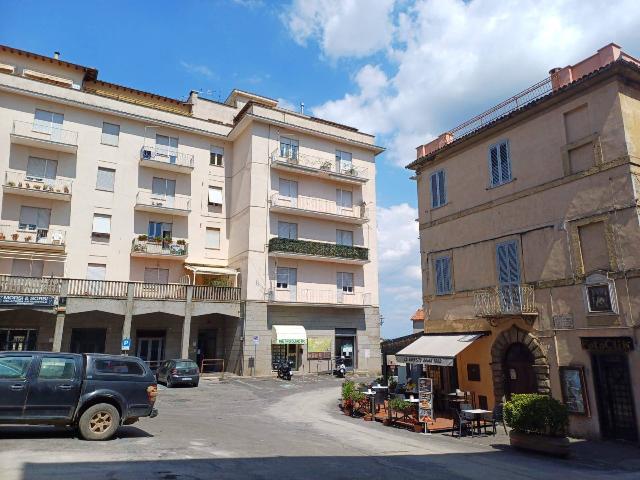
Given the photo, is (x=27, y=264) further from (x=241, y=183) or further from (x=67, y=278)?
(x=241, y=183)

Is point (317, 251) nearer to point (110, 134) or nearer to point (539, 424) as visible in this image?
point (110, 134)

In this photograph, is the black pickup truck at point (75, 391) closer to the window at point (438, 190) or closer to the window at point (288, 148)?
the window at point (438, 190)

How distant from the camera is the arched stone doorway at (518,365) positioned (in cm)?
1534

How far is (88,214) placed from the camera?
3178 centimetres

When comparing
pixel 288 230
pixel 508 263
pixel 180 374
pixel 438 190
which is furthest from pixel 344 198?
pixel 508 263

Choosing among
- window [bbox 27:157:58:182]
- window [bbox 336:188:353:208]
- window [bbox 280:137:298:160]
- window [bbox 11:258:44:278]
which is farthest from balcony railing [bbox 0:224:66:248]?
window [bbox 336:188:353:208]

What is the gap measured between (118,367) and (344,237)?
28.3 meters

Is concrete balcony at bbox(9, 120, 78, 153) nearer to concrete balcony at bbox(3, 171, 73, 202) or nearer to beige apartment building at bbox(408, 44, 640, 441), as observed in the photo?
concrete balcony at bbox(3, 171, 73, 202)

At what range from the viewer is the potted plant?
11992 mm

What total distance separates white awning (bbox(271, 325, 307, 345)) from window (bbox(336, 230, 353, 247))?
812 centimetres

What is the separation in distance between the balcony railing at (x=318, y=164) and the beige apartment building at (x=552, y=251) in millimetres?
17397

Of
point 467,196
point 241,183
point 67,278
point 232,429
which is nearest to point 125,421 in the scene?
point 232,429

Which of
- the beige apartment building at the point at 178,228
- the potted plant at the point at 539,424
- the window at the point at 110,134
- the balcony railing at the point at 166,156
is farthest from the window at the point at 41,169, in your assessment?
the potted plant at the point at 539,424

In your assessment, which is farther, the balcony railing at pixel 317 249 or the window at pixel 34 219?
the balcony railing at pixel 317 249
